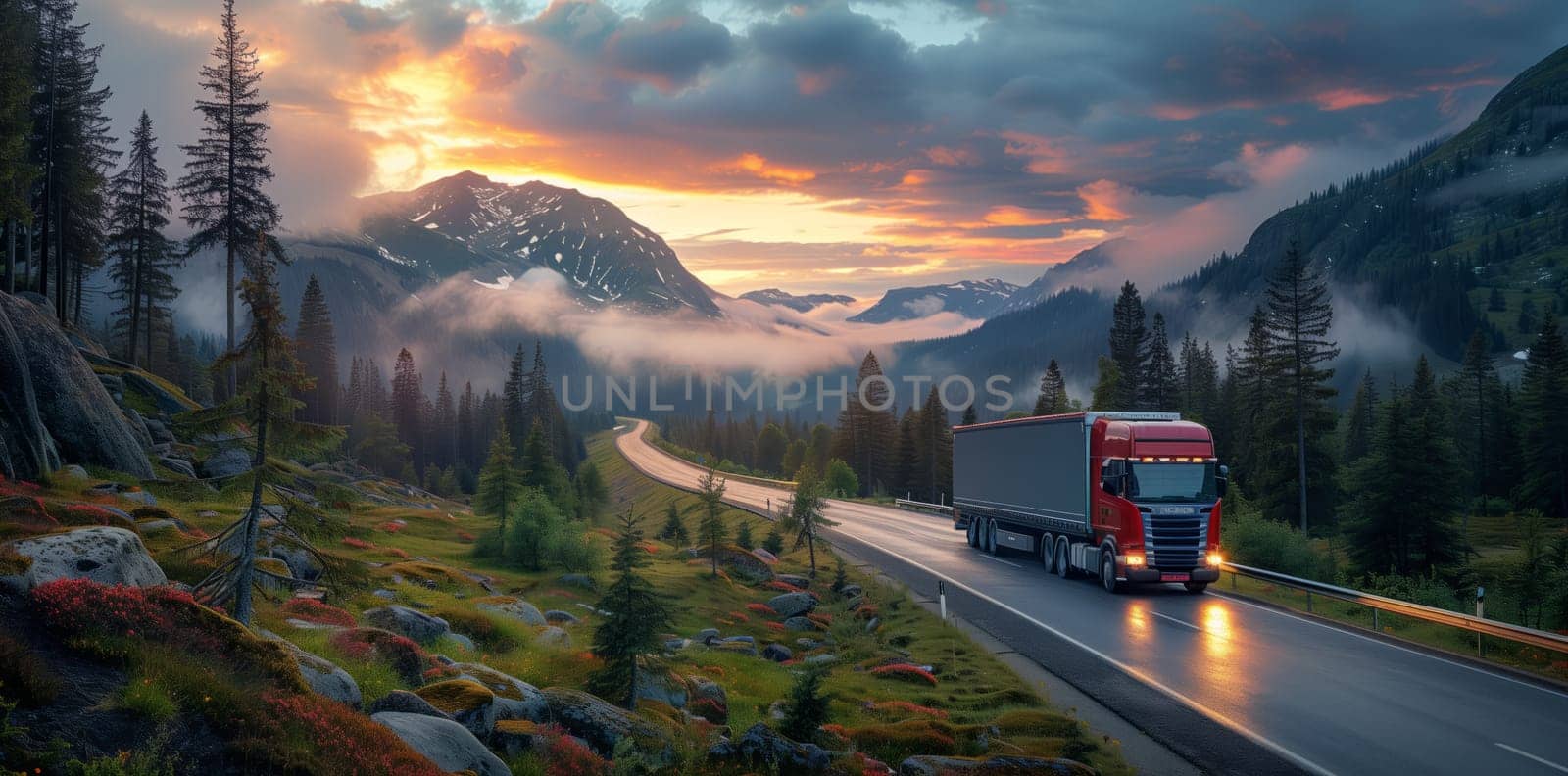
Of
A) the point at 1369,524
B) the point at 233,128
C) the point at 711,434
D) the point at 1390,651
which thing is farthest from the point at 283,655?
the point at 711,434

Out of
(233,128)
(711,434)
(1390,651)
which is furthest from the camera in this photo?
(711,434)

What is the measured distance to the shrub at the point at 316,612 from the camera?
17500 millimetres

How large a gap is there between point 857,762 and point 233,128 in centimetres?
4763

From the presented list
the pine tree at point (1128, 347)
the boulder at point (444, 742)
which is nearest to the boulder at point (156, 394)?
the boulder at point (444, 742)

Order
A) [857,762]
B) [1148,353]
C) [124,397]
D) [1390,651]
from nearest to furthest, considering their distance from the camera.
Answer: [857,762]
[1390,651]
[124,397]
[1148,353]

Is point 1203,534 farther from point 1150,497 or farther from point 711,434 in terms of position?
point 711,434

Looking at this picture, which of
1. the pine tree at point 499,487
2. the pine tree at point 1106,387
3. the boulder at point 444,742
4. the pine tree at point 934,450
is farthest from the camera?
the pine tree at point 934,450

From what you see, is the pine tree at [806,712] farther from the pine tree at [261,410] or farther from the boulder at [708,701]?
the pine tree at [261,410]

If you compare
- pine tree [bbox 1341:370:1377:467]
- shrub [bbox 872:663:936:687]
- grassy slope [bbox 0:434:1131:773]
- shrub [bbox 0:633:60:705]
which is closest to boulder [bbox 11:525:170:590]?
grassy slope [bbox 0:434:1131:773]

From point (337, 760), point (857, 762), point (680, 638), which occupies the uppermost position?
point (337, 760)

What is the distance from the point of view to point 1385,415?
5000 centimetres

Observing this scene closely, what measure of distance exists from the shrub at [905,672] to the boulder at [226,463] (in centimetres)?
2847

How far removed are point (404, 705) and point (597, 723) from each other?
10.6 feet

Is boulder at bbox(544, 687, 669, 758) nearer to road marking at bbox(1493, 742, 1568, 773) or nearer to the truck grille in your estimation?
road marking at bbox(1493, 742, 1568, 773)
